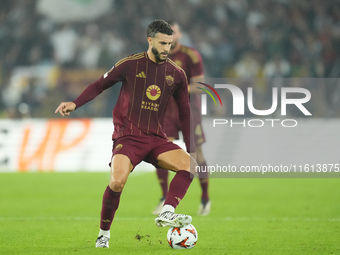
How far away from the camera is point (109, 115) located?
1537cm

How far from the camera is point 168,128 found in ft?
21.7

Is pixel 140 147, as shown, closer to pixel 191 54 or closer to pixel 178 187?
pixel 178 187

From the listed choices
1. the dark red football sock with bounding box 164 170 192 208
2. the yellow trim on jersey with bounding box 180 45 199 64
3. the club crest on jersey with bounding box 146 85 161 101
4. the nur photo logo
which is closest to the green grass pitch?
the dark red football sock with bounding box 164 170 192 208

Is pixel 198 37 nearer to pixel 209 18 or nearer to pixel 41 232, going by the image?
pixel 209 18

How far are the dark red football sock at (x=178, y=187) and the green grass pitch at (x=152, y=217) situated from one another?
0.40 meters

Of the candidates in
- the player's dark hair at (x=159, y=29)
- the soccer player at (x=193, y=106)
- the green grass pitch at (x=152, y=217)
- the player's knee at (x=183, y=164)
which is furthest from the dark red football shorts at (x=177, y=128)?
the player's dark hair at (x=159, y=29)

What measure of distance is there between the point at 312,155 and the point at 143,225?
23.3 ft

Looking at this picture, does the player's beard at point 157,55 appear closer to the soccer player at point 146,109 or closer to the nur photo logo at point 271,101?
the soccer player at point 146,109

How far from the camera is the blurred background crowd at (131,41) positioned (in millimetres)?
15992

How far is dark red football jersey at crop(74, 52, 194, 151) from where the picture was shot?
176 inches

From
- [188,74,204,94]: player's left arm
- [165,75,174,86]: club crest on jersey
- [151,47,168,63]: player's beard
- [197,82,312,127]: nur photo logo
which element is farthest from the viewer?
[197,82,312,127]: nur photo logo

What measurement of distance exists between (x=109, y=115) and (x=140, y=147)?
1104 cm

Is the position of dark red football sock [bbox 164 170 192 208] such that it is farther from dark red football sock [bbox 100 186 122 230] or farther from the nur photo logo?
the nur photo logo

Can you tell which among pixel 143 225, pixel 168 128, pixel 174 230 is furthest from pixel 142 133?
pixel 168 128
